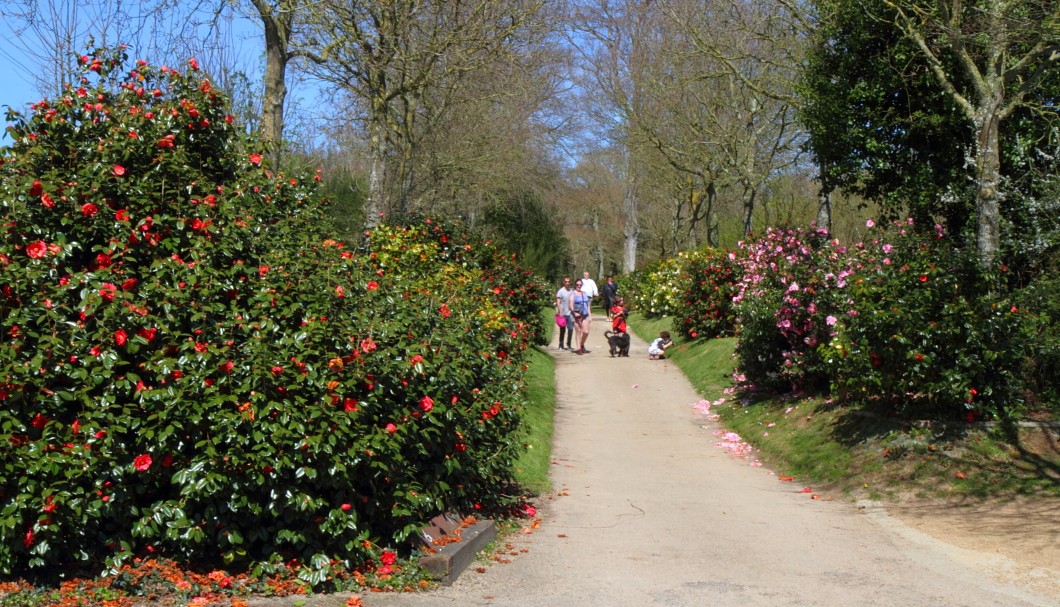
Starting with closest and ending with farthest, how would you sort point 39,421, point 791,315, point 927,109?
→ 1. point 39,421
2. point 927,109
3. point 791,315

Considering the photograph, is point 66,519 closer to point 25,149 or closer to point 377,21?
point 25,149

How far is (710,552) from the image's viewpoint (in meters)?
7.84

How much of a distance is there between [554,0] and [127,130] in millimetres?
12872

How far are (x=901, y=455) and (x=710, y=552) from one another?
3923mm

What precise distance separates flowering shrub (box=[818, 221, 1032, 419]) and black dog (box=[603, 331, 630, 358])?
12.0 metres

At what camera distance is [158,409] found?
5848 mm

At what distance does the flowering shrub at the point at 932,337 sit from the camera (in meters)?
10.4

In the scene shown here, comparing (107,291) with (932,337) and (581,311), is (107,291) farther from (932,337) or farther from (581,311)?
(581,311)

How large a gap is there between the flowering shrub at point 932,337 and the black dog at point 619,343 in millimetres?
12020

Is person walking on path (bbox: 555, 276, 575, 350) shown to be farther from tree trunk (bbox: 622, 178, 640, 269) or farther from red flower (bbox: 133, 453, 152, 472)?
tree trunk (bbox: 622, 178, 640, 269)

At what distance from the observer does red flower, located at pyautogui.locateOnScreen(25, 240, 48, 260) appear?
607cm

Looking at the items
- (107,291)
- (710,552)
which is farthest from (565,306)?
(107,291)

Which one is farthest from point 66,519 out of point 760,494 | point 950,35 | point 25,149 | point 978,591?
point 950,35

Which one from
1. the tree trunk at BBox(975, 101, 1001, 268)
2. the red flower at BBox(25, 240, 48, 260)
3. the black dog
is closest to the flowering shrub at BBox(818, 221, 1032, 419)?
the tree trunk at BBox(975, 101, 1001, 268)
